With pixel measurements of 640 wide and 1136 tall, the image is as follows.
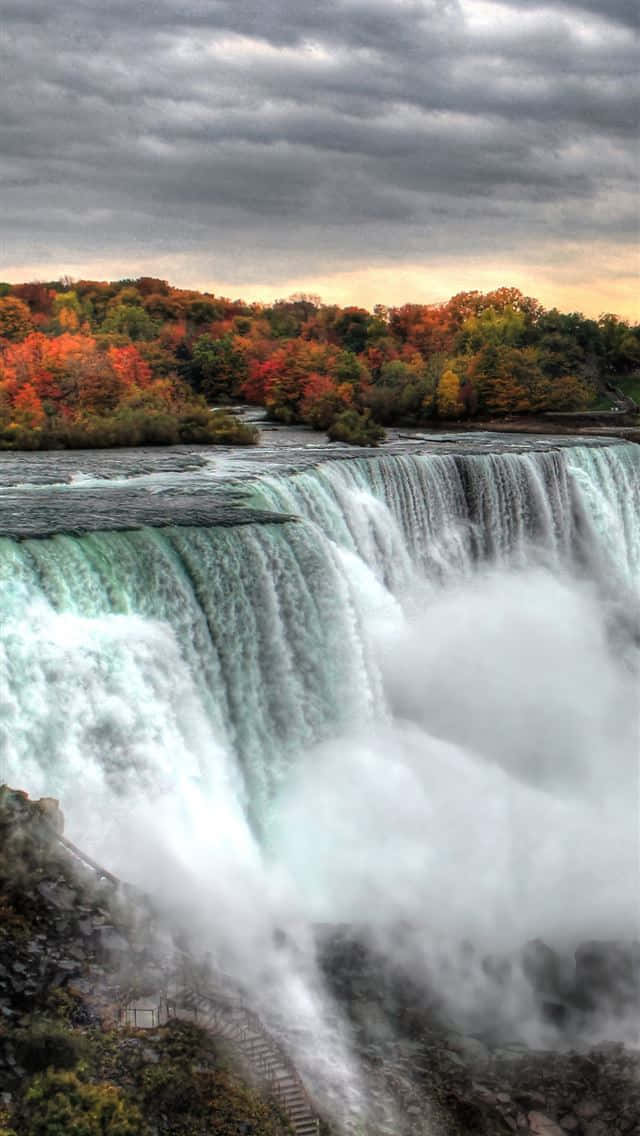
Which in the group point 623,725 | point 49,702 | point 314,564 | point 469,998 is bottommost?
point 469,998

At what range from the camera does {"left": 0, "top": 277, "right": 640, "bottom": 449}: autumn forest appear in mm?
32219

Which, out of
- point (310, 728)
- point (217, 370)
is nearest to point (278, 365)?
point (217, 370)

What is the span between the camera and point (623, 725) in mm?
19516

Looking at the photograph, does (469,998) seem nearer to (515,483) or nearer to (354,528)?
(354,528)

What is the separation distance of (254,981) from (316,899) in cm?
203

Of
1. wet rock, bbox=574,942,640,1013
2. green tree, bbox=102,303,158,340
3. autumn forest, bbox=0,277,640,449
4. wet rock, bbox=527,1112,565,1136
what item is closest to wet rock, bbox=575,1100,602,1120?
wet rock, bbox=527,1112,565,1136

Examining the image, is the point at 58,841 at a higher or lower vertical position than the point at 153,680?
lower

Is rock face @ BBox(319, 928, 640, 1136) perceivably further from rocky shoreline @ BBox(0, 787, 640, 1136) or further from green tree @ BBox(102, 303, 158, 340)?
green tree @ BBox(102, 303, 158, 340)

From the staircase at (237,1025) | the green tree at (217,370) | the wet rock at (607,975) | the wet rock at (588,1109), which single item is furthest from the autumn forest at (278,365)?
the wet rock at (588,1109)

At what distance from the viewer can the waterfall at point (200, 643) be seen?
13188mm

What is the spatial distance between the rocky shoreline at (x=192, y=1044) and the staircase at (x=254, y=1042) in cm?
14

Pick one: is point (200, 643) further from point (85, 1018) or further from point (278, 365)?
point (278, 365)

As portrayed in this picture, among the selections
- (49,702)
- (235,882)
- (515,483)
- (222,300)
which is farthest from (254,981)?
(222,300)

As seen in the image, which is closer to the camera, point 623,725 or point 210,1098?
point 210,1098
